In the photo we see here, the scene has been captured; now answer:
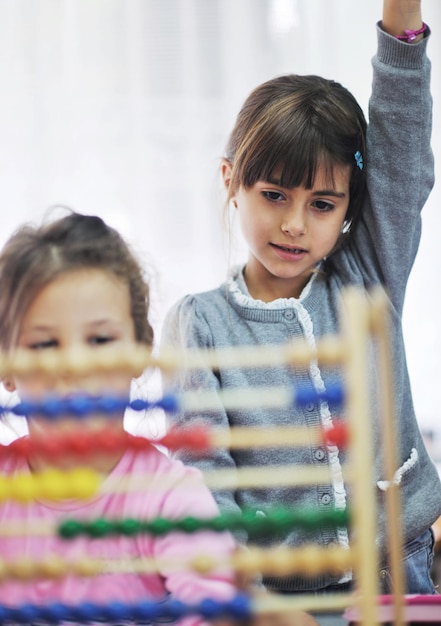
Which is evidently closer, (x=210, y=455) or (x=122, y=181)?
(x=210, y=455)

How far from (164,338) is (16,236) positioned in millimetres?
293

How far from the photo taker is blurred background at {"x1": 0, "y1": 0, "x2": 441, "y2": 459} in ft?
6.23

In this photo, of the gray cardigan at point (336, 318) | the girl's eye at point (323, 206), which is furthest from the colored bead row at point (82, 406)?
the girl's eye at point (323, 206)

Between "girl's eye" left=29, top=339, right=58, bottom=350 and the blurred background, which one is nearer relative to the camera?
"girl's eye" left=29, top=339, right=58, bottom=350

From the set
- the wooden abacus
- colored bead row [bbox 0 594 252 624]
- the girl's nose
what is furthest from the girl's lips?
colored bead row [bbox 0 594 252 624]

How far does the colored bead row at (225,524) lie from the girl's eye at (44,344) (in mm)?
220

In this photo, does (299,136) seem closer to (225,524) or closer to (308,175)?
(308,175)

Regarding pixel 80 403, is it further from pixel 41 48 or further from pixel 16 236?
pixel 41 48

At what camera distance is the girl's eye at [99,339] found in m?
0.86

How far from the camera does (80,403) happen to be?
→ 69 centimetres

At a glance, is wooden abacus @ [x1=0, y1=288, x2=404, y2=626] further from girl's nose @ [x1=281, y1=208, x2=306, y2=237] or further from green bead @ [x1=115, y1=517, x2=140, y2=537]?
girl's nose @ [x1=281, y1=208, x2=306, y2=237]

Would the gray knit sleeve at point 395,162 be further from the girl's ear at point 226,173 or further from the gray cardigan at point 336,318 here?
the girl's ear at point 226,173

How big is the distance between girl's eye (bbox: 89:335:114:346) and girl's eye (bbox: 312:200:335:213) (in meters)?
0.36

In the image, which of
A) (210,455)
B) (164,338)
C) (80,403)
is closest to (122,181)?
(164,338)
